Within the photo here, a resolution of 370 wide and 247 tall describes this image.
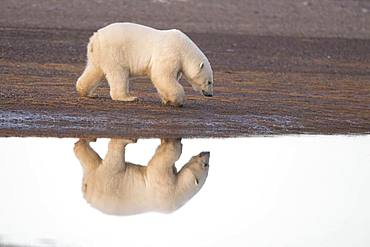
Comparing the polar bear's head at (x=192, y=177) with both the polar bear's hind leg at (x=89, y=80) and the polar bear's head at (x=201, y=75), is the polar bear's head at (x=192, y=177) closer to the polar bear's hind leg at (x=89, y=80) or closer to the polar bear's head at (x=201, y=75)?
the polar bear's head at (x=201, y=75)

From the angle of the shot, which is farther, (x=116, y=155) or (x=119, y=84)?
(x=119, y=84)

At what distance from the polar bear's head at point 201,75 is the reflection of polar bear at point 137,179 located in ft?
6.94

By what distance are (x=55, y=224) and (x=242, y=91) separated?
31.9 feet

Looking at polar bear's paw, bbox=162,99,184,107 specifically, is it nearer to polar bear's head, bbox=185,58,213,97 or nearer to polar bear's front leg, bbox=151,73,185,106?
polar bear's front leg, bbox=151,73,185,106

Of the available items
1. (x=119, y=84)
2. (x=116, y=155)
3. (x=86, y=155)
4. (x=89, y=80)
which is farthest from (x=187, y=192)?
(x=89, y=80)

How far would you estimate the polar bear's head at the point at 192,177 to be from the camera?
12.7 meters

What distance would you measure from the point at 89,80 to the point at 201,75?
1.54 m

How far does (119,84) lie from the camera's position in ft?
56.3

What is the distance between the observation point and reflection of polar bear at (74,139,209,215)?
1209cm

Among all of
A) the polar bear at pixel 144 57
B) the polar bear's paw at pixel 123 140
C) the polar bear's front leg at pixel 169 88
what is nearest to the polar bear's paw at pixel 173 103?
the polar bear's front leg at pixel 169 88

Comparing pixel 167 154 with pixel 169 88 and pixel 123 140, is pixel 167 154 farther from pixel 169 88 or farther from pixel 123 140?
pixel 169 88

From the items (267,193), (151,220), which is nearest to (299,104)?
(267,193)

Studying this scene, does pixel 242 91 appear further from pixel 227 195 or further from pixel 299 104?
pixel 227 195

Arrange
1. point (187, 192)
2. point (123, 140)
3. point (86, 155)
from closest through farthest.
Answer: point (187, 192) → point (86, 155) → point (123, 140)
